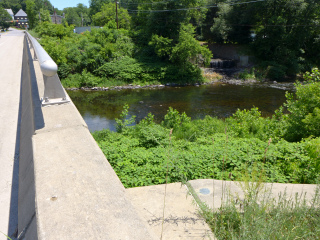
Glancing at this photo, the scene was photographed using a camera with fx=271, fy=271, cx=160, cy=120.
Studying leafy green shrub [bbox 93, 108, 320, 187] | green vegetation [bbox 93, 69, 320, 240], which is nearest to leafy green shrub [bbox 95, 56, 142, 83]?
green vegetation [bbox 93, 69, 320, 240]

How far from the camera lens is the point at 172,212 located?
9.34 ft

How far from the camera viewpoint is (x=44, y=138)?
12.2ft

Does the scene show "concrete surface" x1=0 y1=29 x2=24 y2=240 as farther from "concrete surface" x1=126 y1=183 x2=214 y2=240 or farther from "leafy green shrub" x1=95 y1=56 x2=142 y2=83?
"leafy green shrub" x1=95 y1=56 x2=142 y2=83

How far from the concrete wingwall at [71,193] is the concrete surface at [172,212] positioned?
405 millimetres

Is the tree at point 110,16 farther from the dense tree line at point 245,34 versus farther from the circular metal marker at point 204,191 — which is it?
the circular metal marker at point 204,191

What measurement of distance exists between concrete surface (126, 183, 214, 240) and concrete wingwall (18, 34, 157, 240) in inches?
16.0

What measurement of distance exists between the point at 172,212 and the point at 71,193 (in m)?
1.05

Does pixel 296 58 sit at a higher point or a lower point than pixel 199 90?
higher

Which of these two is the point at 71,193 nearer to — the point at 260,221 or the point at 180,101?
the point at 260,221

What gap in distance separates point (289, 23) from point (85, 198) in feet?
102

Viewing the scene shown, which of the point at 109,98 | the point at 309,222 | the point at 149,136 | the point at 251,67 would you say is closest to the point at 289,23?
the point at 251,67

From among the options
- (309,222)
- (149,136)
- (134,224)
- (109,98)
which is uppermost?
(134,224)

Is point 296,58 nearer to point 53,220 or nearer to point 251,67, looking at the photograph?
point 251,67

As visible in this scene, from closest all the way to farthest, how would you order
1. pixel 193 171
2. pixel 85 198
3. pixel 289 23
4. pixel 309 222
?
pixel 85 198, pixel 309 222, pixel 193 171, pixel 289 23
